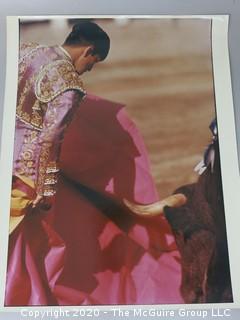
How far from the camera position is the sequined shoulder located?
54 centimetres

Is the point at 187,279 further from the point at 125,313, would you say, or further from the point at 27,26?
the point at 27,26

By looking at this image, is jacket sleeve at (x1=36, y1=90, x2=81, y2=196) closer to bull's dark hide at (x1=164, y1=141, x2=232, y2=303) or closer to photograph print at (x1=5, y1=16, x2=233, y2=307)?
photograph print at (x1=5, y1=16, x2=233, y2=307)

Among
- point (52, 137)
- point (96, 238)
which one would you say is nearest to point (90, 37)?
point (52, 137)

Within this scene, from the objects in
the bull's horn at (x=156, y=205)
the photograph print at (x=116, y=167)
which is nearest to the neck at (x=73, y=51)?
the photograph print at (x=116, y=167)

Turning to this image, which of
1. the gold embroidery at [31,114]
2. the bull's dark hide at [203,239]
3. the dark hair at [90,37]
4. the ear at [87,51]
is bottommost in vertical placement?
the bull's dark hide at [203,239]

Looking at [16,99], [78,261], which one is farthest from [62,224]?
[16,99]

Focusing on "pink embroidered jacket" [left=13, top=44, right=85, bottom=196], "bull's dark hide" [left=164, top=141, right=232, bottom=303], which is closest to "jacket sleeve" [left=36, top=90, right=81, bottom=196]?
"pink embroidered jacket" [left=13, top=44, right=85, bottom=196]

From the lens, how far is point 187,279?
1.55 ft

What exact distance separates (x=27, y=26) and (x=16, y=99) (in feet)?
0.31

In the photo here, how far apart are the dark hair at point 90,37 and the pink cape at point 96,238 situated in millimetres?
88

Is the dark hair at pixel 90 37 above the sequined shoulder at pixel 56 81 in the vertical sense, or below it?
above

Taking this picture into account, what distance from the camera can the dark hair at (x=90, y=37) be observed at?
22.4 inches

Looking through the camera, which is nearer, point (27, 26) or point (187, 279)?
point (187, 279)

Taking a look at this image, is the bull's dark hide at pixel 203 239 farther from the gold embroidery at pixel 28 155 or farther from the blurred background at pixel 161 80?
the gold embroidery at pixel 28 155
